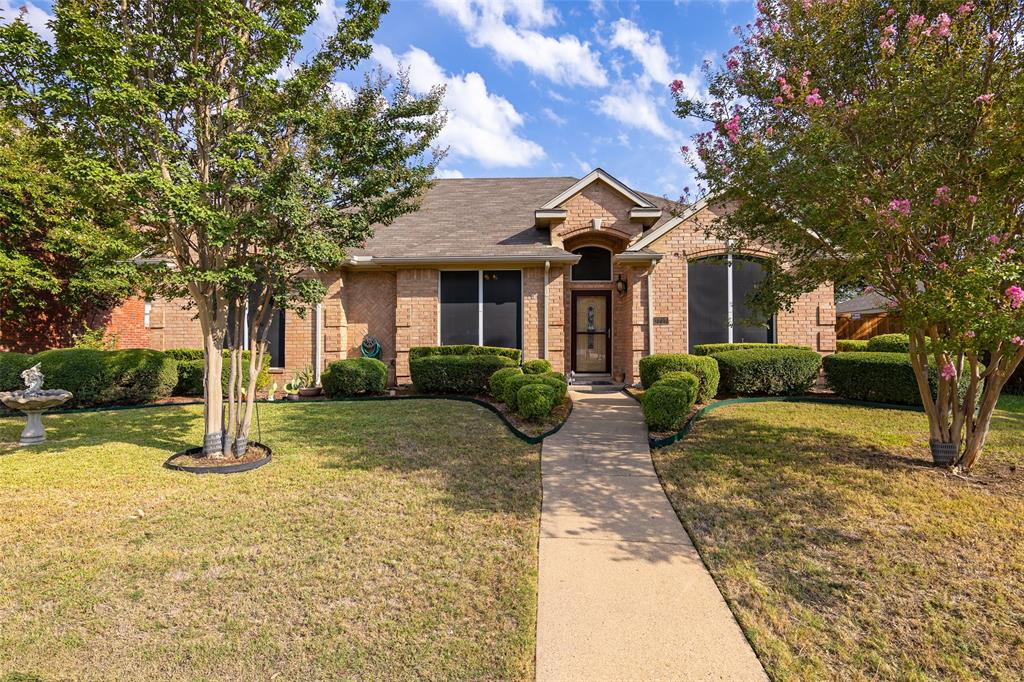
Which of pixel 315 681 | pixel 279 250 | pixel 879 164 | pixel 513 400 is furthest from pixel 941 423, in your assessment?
pixel 279 250

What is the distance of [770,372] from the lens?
31.9 feet

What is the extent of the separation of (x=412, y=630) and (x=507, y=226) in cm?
1194

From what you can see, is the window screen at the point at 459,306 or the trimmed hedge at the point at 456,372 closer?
the trimmed hedge at the point at 456,372

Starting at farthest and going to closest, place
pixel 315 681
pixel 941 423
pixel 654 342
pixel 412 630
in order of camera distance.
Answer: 1. pixel 654 342
2. pixel 941 423
3. pixel 412 630
4. pixel 315 681

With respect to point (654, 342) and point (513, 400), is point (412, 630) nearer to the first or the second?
point (513, 400)

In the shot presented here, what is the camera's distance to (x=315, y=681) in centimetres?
235

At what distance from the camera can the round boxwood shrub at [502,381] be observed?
28.4ft

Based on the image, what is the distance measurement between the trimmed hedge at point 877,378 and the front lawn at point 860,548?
72.8 inches

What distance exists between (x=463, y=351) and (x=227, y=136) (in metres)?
7.11

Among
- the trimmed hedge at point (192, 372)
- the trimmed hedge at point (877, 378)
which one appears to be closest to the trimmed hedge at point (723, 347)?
the trimmed hedge at point (877, 378)

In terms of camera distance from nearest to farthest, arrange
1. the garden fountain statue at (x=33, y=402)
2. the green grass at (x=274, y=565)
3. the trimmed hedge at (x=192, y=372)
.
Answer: the green grass at (x=274, y=565)
the garden fountain statue at (x=33, y=402)
the trimmed hedge at (x=192, y=372)

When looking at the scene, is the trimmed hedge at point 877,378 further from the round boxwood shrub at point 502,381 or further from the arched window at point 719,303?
the round boxwood shrub at point 502,381

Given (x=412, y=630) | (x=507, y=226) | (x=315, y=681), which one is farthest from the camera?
(x=507, y=226)

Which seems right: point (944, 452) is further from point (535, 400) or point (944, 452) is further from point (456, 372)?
point (456, 372)
